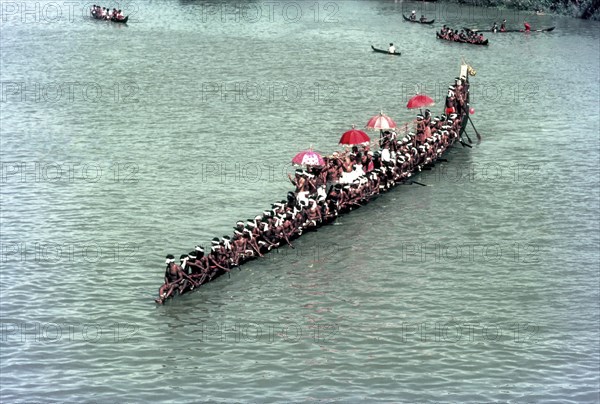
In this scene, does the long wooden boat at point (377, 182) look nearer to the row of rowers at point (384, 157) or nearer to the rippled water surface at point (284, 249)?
the row of rowers at point (384, 157)

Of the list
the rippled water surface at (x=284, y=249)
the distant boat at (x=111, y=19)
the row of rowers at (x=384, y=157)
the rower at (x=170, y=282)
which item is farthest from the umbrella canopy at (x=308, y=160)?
the distant boat at (x=111, y=19)

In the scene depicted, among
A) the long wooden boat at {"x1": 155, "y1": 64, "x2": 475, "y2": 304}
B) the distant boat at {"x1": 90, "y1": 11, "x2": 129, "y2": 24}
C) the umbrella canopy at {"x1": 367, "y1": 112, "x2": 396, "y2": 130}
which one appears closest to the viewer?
the long wooden boat at {"x1": 155, "y1": 64, "x2": 475, "y2": 304}

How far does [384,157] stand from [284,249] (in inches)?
452

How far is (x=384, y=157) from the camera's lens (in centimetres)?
5734

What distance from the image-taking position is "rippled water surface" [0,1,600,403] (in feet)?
123

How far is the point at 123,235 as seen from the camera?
50.7 meters

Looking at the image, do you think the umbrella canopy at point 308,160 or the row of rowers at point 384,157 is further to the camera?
the umbrella canopy at point 308,160

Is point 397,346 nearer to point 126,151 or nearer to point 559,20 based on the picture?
point 126,151

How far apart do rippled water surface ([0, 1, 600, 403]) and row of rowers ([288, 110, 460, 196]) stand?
158 cm

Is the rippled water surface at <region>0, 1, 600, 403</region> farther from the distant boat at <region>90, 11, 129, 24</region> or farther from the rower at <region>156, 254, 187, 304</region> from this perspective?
the distant boat at <region>90, 11, 129, 24</region>

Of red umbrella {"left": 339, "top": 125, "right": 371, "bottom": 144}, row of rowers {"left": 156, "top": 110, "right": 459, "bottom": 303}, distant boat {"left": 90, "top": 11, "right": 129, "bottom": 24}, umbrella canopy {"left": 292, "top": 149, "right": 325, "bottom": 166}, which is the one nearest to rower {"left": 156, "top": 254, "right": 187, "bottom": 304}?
row of rowers {"left": 156, "top": 110, "right": 459, "bottom": 303}

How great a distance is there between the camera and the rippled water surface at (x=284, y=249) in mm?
37625

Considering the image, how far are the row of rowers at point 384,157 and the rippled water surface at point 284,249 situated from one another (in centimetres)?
158

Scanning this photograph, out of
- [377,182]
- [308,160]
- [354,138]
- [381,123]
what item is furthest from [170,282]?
[381,123]
